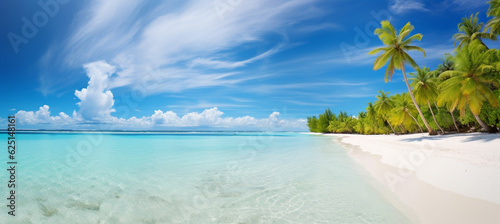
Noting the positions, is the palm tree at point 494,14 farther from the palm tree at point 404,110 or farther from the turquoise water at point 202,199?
the turquoise water at point 202,199

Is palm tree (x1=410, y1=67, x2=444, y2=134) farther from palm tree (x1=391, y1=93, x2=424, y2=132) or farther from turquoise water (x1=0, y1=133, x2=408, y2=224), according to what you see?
turquoise water (x1=0, y1=133, x2=408, y2=224)

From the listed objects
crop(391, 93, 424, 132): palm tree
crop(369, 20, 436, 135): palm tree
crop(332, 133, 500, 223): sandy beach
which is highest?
crop(369, 20, 436, 135): palm tree

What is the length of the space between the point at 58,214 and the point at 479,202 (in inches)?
359

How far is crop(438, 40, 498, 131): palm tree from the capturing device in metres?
16.7

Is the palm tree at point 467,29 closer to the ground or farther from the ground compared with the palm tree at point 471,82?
farther from the ground

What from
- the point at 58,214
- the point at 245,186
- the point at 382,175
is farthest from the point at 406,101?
the point at 58,214

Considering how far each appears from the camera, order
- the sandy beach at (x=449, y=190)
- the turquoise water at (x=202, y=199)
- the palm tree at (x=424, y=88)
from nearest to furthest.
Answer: the sandy beach at (x=449, y=190) < the turquoise water at (x=202, y=199) < the palm tree at (x=424, y=88)

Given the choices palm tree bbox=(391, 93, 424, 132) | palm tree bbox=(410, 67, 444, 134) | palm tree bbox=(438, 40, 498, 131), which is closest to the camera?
palm tree bbox=(438, 40, 498, 131)

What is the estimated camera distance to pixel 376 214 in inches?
185

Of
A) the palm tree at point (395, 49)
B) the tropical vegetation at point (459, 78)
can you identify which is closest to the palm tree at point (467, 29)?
the tropical vegetation at point (459, 78)

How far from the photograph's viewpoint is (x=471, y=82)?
16.6 meters

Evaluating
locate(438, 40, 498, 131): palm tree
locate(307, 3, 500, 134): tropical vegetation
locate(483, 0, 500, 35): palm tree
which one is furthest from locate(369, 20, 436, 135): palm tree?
locate(483, 0, 500, 35): palm tree

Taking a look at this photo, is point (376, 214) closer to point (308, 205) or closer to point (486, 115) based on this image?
point (308, 205)

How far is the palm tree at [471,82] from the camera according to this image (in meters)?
16.7
